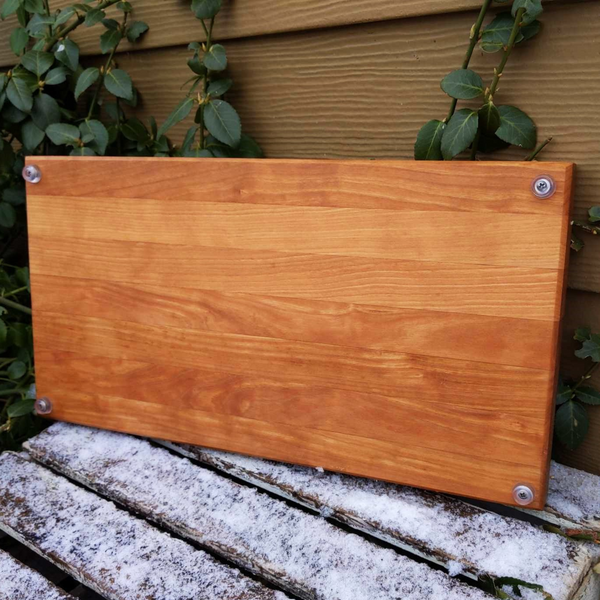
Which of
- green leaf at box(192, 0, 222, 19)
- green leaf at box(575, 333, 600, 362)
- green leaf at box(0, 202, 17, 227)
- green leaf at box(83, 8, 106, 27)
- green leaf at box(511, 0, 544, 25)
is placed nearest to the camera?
green leaf at box(511, 0, 544, 25)

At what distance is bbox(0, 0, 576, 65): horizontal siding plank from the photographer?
111 cm

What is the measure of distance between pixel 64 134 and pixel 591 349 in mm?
1205

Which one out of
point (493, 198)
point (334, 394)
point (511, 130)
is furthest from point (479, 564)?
point (511, 130)

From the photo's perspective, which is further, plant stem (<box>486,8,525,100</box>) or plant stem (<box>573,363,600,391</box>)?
plant stem (<box>573,363,600,391</box>)

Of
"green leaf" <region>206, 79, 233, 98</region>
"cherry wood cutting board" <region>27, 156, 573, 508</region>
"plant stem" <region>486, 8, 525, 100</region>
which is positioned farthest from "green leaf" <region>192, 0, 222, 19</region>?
"plant stem" <region>486, 8, 525, 100</region>

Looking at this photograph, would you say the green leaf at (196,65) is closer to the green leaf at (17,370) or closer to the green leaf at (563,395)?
the green leaf at (17,370)

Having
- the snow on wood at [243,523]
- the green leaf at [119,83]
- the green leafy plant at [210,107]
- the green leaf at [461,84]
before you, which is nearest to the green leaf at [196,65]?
the green leafy plant at [210,107]

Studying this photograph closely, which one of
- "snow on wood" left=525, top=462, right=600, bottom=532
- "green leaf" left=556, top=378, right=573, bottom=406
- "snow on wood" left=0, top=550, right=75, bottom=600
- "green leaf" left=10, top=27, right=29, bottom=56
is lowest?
"snow on wood" left=0, top=550, right=75, bottom=600

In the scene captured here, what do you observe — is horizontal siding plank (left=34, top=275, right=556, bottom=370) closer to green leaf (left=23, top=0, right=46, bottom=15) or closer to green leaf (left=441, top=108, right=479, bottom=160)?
green leaf (left=441, top=108, right=479, bottom=160)

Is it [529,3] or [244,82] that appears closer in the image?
[529,3]

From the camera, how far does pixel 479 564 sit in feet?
2.88

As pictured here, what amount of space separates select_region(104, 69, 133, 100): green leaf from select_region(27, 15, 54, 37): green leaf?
0.20 meters

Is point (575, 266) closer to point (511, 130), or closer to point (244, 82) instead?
point (511, 130)

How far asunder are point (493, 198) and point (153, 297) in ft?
2.08
